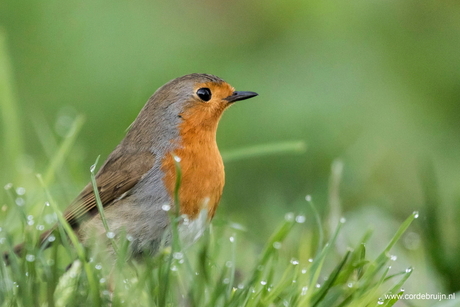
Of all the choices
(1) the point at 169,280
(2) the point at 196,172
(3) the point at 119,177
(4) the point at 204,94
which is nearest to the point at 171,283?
(1) the point at 169,280

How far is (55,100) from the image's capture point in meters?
5.48

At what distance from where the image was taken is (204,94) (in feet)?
11.4

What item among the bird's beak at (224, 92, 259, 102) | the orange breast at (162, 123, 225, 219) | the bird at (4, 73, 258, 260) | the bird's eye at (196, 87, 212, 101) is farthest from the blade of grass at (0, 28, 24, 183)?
the bird's beak at (224, 92, 259, 102)

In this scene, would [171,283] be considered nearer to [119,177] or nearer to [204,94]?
[119,177]

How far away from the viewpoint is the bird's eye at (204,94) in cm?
347

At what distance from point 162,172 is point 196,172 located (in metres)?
0.18

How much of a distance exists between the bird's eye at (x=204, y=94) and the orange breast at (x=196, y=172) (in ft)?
0.67

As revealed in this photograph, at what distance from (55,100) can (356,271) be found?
3.59 meters

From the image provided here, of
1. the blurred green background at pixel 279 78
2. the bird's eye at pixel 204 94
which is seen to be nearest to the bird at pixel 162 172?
the bird's eye at pixel 204 94

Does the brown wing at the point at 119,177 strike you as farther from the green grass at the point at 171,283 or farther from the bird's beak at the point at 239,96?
the green grass at the point at 171,283

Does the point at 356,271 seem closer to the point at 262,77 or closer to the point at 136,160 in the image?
the point at 136,160

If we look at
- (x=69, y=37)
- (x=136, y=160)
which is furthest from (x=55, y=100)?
(x=136, y=160)

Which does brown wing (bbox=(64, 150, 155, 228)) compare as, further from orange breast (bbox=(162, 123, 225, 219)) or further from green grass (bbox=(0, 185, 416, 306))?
green grass (bbox=(0, 185, 416, 306))

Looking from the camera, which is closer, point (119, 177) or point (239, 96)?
point (119, 177)
